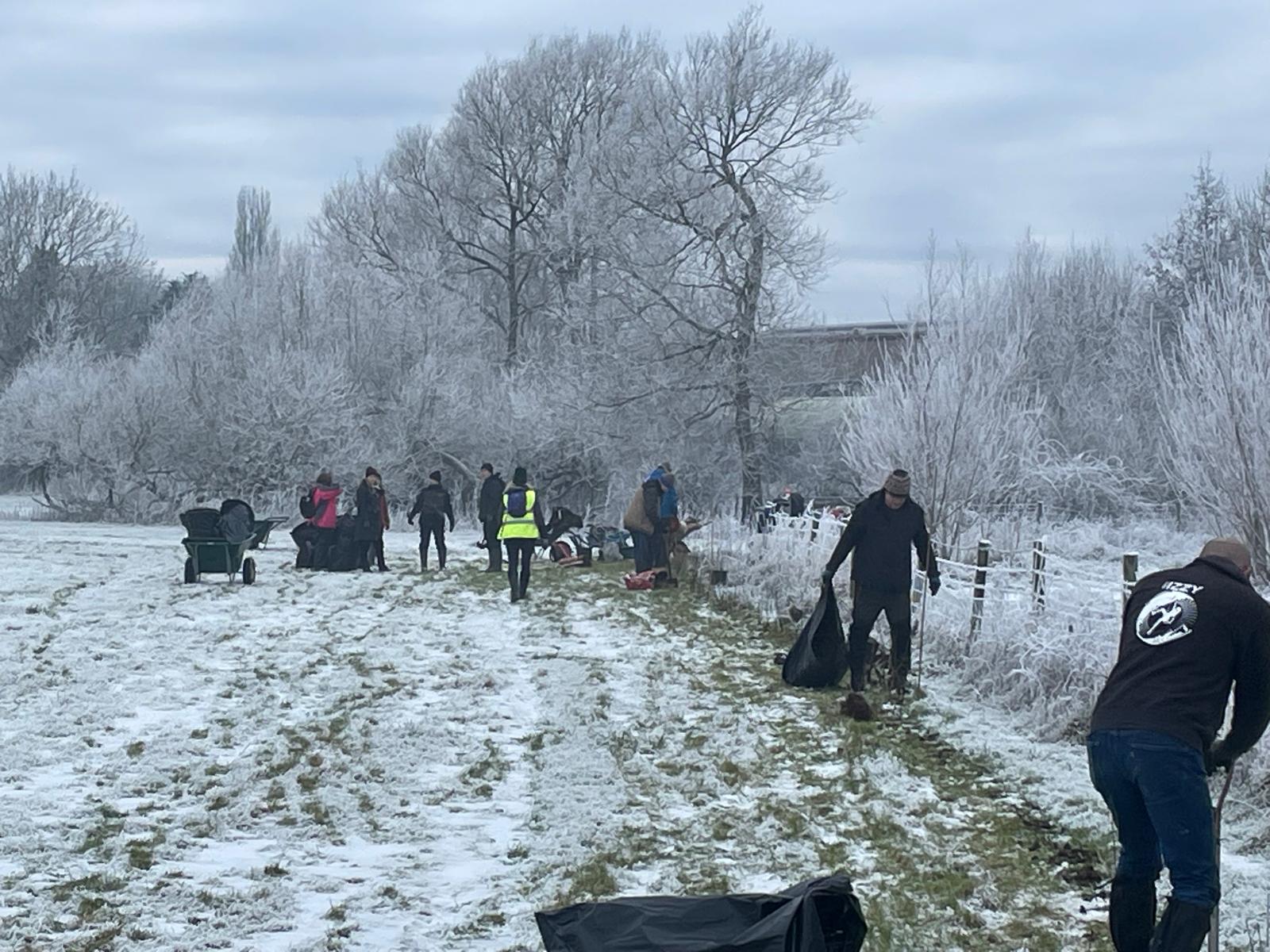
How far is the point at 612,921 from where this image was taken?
4.67 metres

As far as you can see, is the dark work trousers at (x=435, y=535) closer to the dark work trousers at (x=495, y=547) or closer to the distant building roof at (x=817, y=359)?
the dark work trousers at (x=495, y=547)

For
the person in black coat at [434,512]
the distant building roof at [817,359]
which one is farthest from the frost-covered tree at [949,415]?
the distant building roof at [817,359]

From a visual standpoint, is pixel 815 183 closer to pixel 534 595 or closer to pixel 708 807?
pixel 534 595

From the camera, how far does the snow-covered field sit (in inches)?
252

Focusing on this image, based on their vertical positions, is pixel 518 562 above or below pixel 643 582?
above

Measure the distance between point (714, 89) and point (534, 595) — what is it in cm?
2117

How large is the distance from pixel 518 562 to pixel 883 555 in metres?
8.57

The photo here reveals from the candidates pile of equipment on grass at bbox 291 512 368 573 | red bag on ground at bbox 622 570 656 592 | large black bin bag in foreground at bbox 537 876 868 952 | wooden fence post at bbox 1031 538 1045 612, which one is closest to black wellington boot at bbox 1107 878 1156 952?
large black bin bag in foreground at bbox 537 876 868 952

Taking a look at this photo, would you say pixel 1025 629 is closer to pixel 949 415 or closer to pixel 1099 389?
pixel 949 415

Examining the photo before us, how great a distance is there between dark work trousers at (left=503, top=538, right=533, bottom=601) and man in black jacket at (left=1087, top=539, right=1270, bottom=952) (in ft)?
46.7

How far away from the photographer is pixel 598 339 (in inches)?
1630

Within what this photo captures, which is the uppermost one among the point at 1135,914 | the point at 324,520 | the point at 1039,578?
the point at 324,520

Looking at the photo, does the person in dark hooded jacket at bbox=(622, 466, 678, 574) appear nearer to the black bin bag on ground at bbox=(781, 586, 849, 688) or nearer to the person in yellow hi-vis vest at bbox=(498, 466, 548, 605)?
the person in yellow hi-vis vest at bbox=(498, 466, 548, 605)

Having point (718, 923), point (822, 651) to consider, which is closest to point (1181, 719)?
point (718, 923)
